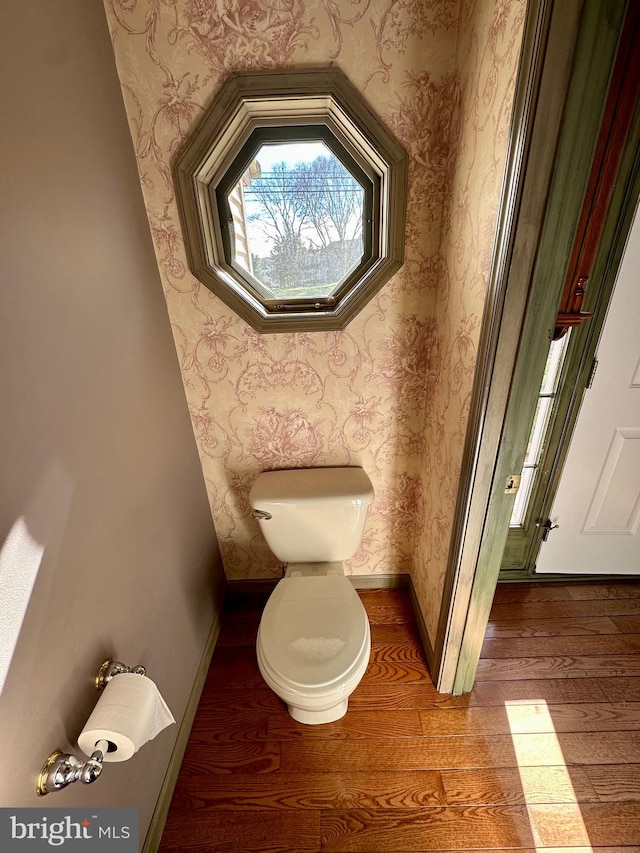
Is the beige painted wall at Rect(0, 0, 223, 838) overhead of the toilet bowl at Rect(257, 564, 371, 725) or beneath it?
overhead

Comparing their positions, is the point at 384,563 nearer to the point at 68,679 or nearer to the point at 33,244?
the point at 68,679

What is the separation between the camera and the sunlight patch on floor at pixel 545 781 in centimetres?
111

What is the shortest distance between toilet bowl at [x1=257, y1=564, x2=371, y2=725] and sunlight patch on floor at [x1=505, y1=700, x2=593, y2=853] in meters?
0.58

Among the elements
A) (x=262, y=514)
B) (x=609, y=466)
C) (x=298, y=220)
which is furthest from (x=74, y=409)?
(x=609, y=466)

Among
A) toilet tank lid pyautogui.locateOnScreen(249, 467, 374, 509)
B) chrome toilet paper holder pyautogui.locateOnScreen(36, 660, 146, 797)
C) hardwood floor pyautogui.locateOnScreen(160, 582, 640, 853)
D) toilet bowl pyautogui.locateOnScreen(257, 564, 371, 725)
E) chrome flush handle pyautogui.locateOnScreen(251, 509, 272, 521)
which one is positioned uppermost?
toilet tank lid pyautogui.locateOnScreen(249, 467, 374, 509)

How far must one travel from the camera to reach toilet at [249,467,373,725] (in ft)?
3.84

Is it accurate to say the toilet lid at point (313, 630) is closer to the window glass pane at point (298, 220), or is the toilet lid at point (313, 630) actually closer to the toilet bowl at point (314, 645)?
the toilet bowl at point (314, 645)

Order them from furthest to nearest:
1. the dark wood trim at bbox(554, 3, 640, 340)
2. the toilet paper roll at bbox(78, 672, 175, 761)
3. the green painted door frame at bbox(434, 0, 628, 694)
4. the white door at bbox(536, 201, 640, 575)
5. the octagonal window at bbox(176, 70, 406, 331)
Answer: the white door at bbox(536, 201, 640, 575)
the octagonal window at bbox(176, 70, 406, 331)
the dark wood trim at bbox(554, 3, 640, 340)
the toilet paper roll at bbox(78, 672, 175, 761)
the green painted door frame at bbox(434, 0, 628, 694)

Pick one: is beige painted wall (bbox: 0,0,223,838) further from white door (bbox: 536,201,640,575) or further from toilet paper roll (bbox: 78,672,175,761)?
white door (bbox: 536,201,640,575)

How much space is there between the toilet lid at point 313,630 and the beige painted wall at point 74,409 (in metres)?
0.33

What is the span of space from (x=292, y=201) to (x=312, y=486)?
0.94m

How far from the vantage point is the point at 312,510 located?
1413mm

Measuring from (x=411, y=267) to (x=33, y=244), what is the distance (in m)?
0.99

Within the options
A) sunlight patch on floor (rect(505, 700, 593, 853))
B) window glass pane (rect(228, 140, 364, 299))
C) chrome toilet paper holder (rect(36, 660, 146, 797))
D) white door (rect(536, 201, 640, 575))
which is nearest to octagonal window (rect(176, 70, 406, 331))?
window glass pane (rect(228, 140, 364, 299))
